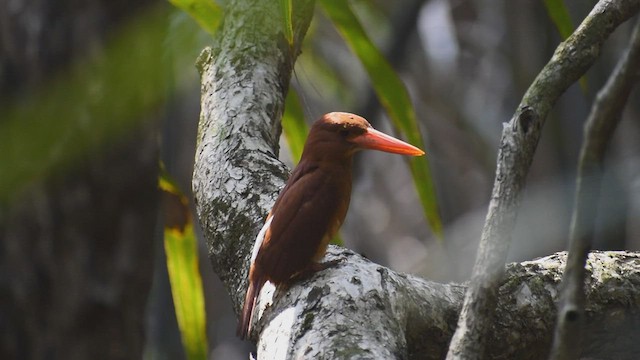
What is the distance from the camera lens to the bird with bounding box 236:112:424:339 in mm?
1782

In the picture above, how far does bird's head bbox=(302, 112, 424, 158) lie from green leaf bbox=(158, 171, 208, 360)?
0.56m

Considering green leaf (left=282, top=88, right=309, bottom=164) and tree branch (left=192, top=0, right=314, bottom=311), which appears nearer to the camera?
tree branch (left=192, top=0, right=314, bottom=311)

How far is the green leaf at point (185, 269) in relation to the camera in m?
2.57

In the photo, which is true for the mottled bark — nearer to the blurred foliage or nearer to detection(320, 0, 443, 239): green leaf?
the blurred foliage

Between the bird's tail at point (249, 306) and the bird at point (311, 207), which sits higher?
the bird at point (311, 207)

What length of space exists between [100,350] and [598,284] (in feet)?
3.43

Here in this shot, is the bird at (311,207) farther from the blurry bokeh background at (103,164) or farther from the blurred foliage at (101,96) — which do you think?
the blurred foliage at (101,96)

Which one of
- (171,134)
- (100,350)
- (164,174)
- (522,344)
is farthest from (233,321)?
(522,344)

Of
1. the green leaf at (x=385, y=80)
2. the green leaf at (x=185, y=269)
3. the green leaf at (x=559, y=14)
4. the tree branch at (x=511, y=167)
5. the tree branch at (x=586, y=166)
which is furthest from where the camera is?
the green leaf at (x=185, y=269)

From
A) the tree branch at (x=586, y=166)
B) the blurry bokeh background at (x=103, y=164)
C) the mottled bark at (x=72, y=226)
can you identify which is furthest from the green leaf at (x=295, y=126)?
the tree branch at (x=586, y=166)

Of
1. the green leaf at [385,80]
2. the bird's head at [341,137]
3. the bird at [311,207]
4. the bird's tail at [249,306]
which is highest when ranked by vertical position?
the green leaf at [385,80]

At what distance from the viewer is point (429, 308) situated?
1663mm

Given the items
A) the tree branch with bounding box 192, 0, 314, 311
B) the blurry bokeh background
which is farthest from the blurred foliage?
the tree branch with bounding box 192, 0, 314, 311

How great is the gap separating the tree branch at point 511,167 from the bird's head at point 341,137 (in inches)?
28.2
